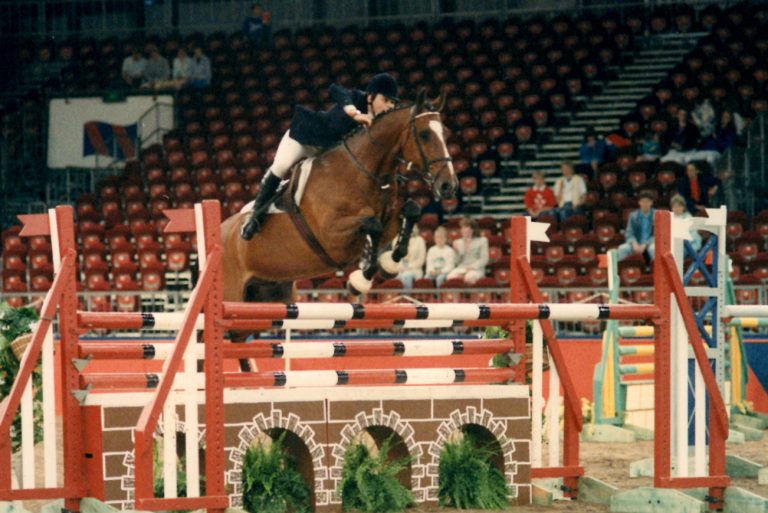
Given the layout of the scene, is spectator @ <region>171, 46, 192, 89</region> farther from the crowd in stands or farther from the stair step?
the stair step

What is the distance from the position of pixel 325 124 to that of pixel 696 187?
6.43 metres

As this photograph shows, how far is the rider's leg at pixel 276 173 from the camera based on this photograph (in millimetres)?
7855

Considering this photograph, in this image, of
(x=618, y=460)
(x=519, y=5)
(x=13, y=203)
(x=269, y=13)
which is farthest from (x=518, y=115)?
(x=618, y=460)

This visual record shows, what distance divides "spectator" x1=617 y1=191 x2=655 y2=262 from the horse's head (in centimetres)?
558

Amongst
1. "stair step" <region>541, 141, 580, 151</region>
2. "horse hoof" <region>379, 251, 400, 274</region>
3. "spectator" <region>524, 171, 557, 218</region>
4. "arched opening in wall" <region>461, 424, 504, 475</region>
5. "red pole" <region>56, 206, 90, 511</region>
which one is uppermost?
"stair step" <region>541, 141, 580, 151</region>

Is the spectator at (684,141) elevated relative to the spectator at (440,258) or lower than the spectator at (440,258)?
elevated

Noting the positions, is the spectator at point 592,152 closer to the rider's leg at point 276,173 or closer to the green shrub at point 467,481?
the rider's leg at point 276,173

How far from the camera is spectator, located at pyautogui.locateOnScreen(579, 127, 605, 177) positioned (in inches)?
582

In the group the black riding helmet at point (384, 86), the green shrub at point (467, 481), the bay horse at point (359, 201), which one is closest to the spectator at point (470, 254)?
the bay horse at point (359, 201)

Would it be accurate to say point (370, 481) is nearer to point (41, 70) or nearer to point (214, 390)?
point (214, 390)

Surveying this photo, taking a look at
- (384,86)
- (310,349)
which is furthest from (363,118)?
(310,349)

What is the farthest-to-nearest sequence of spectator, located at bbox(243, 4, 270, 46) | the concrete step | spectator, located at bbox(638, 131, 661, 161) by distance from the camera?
1. spectator, located at bbox(243, 4, 270, 46)
2. the concrete step
3. spectator, located at bbox(638, 131, 661, 161)

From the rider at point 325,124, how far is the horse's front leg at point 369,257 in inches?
24.2

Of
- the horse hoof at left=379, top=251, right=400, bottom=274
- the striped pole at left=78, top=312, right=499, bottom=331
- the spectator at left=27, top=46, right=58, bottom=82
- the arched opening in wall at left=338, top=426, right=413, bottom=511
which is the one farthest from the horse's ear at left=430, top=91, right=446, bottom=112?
the spectator at left=27, top=46, right=58, bottom=82
